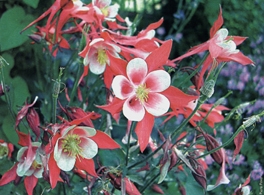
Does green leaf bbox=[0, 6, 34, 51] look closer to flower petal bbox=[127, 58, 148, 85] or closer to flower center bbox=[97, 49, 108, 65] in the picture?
flower center bbox=[97, 49, 108, 65]

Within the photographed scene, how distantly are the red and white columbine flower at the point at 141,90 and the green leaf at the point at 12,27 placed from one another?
2.17ft

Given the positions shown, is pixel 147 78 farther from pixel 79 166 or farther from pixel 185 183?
pixel 185 183

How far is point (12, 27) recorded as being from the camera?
1.03m

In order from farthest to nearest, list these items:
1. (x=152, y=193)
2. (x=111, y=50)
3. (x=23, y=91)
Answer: (x=23, y=91)
(x=152, y=193)
(x=111, y=50)

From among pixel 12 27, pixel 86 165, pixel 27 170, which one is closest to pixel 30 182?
pixel 27 170

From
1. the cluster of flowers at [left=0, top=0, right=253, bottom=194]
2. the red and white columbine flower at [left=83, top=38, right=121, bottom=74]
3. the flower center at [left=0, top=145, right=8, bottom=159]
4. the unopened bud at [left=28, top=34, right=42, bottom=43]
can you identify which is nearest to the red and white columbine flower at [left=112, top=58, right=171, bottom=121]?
the cluster of flowers at [left=0, top=0, right=253, bottom=194]

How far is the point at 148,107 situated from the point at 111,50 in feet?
0.60

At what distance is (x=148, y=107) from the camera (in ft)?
1.83

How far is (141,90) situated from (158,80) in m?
0.05

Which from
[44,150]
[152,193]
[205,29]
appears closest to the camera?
[44,150]

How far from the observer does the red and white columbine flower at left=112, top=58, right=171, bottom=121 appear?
0.52 m

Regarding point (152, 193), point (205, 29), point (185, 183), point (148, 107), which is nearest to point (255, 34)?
point (205, 29)

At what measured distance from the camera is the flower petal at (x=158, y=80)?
53 cm

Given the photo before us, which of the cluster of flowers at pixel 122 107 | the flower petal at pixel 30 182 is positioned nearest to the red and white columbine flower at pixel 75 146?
the cluster of flowers at pixel 122 107
